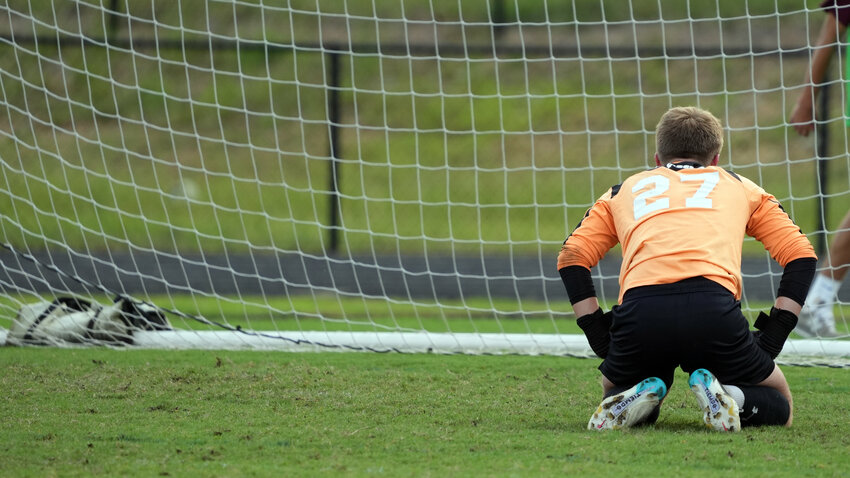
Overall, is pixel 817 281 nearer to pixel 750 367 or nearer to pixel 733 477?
pixel 750 367

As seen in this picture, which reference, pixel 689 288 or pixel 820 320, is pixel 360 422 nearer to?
pixel 689 288

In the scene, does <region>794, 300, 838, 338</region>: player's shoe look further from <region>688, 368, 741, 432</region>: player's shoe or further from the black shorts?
<region>688, 368, 741, 432</region>: player's shoe

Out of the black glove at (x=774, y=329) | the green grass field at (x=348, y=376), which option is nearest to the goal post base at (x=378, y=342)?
the green grass field at (x=348, y=376)

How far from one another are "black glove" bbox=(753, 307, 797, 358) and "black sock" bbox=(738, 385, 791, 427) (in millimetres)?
104

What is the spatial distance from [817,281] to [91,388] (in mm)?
3176

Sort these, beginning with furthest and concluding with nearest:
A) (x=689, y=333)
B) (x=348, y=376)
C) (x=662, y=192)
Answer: (x=348, y=376) < (x=662, y=192) < (x=689, y=333)

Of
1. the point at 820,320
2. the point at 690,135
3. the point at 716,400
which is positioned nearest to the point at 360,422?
Answer: the point at 716,400

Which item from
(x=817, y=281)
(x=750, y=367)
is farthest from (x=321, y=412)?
(x=817, y=281)

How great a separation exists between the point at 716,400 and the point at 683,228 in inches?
17.7

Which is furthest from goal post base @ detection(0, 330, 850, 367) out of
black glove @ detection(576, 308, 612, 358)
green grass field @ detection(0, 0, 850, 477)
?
black glove @ detection(576, 308, 612, 358)

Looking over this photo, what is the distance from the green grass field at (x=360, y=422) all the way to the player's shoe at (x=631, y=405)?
6cm

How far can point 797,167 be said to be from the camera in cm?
1373

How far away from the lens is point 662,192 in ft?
9.04

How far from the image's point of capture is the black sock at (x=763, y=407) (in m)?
2.67
